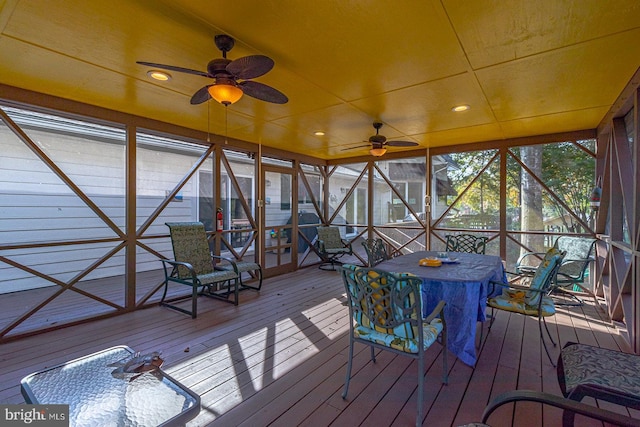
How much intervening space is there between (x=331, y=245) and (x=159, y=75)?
4694 mm

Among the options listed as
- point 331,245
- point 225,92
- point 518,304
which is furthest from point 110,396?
point 331,245

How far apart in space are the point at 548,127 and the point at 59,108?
21.0ft

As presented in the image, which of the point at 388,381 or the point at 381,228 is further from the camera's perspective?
the point at 381,228

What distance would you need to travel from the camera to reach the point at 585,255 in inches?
167

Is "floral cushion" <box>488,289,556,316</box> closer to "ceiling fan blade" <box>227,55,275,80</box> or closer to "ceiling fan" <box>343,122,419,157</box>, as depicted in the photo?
"ceiling fan" <box>343,122,419,157</box>

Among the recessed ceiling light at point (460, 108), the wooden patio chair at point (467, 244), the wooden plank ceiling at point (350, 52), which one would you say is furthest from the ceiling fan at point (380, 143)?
the wooden patio chair at point (467, 244)

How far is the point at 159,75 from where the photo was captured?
8.70 ft

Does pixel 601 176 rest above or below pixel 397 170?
below

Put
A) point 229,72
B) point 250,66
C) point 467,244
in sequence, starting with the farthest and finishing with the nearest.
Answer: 1. point 467,244
2. point 229,72
3. point 250,66

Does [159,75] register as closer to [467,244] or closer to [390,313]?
[390,313]

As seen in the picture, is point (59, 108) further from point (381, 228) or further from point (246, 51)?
point (381, 228)

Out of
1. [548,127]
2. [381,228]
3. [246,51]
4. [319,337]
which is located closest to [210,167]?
[246,51]

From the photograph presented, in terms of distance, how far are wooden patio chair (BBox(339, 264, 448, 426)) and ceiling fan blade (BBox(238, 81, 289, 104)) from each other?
1481mm

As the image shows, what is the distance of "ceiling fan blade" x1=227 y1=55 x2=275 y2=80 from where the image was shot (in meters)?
1.88
